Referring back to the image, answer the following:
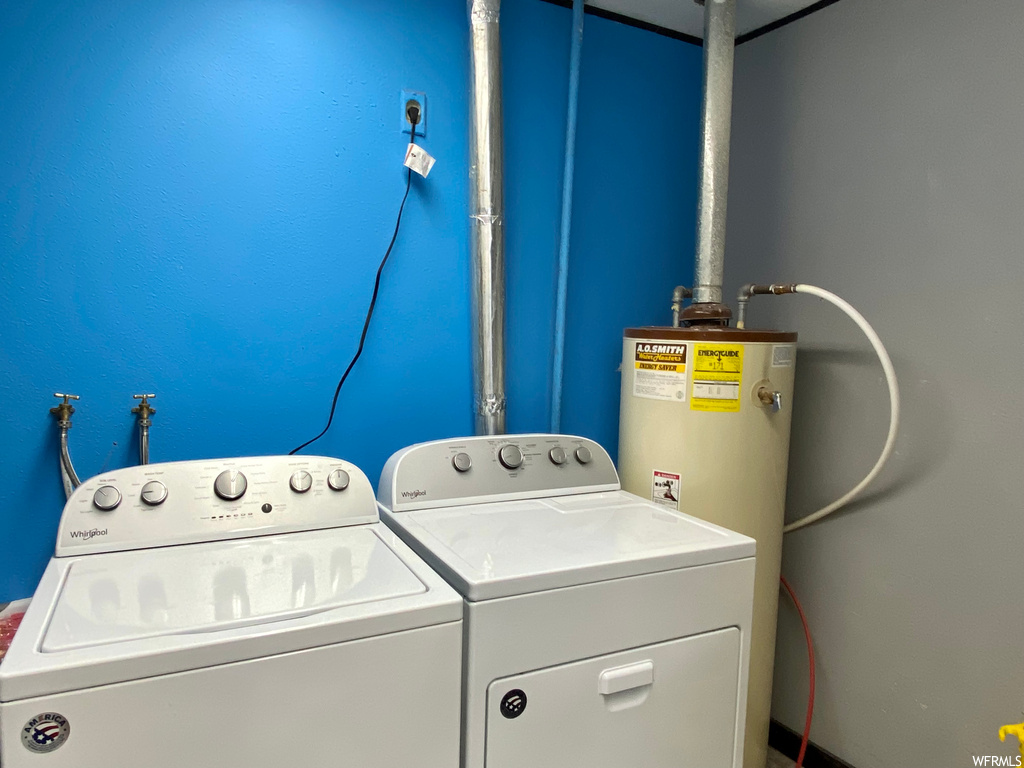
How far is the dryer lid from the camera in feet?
2.63

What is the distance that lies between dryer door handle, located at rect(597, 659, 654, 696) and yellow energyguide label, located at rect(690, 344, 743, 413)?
60 cm

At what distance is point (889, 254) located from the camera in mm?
1542

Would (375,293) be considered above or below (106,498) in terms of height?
above

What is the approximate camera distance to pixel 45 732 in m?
0.70

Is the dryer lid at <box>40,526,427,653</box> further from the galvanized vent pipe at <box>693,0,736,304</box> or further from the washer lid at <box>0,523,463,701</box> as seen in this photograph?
the galvanized vent pipe at <box>693,0,736,304</box>

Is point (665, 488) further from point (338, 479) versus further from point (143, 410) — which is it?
point (143, 410)

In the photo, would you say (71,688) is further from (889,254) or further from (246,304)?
(889,254)

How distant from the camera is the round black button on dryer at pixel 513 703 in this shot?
3.13 feet

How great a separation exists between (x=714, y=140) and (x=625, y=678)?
1.22 metres

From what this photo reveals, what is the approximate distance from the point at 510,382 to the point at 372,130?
690mm

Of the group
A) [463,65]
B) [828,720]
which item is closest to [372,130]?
[463,65]

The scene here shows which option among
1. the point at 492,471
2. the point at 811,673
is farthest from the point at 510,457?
the point at 811,673

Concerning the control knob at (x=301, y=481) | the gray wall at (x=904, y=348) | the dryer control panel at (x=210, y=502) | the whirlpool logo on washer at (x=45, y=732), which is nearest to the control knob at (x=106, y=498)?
the dryer control panel at (x=210, y=502)

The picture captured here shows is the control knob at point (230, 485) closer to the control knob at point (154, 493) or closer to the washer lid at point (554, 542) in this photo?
the control knob at point (154, 493)
